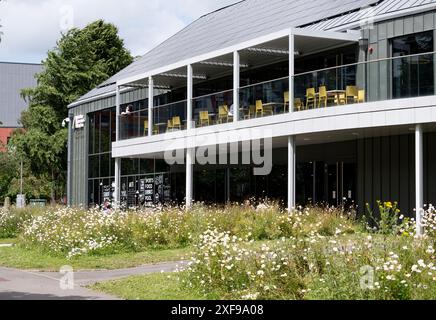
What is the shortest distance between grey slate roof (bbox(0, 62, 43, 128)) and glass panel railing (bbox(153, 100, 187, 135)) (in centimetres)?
6948

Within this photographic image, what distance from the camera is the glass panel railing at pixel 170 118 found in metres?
31.1

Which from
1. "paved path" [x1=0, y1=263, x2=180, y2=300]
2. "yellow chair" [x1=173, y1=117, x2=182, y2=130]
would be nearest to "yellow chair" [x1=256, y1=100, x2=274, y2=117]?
"yellow chair" [x1=173, y1=117, x2=182, y2=130]

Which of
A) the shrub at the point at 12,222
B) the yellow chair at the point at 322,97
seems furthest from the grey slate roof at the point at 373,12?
the shrub at the point at 12,222

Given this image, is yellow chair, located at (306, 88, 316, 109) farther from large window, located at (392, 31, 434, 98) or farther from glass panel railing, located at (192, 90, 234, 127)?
glass panel railing, located at (192, 90, 234, 127)

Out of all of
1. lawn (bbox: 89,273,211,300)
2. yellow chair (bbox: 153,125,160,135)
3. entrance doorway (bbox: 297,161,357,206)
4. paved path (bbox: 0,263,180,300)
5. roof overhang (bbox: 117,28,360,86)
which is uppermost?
roof overhang (bbox: 117,28,360,86)

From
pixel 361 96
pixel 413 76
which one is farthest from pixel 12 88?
pixel 413 76

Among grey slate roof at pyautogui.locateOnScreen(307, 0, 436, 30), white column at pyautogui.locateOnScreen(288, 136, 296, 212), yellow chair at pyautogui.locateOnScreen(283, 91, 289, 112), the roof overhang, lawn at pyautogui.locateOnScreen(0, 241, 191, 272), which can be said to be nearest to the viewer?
lawn at pyautogui.locateOnScreen(0, 241, 191, 272)

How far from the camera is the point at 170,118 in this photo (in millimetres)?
31797

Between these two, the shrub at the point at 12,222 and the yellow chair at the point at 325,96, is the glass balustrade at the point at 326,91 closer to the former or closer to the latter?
the yellow chair at the point at 325,96

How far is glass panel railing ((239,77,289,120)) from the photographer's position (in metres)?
25.5

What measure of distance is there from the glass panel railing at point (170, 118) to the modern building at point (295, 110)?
0.22 feet

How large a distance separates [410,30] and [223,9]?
20.1 metres

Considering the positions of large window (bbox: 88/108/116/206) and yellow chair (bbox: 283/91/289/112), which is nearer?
yellow chair (bbox: 283/91/289/112)

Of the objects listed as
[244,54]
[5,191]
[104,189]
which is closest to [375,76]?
[244,54]
